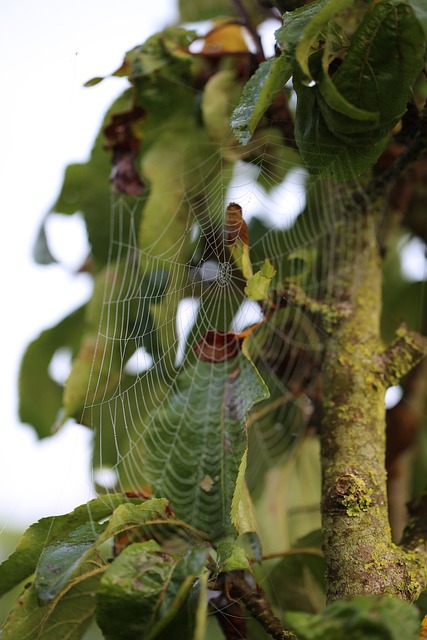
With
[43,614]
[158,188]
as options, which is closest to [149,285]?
[158,188]

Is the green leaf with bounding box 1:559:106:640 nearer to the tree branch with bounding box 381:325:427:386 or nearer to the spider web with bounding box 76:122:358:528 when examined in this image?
the spider web with bounding box 76:122:358:528

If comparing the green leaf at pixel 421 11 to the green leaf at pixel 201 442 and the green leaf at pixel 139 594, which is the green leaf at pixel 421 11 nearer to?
the green leaf at pixel 201 442

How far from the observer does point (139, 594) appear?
48 cm

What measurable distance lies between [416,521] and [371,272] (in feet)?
1.04

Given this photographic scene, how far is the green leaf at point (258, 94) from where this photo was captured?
504mm

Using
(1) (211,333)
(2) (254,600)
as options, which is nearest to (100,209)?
(1) (211,333)

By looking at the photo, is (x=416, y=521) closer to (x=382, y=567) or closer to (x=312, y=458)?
(x=382, y=567)

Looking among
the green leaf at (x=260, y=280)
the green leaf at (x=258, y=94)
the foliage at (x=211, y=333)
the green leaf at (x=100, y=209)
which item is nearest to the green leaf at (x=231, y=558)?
the foliage at (x=211, y=333)

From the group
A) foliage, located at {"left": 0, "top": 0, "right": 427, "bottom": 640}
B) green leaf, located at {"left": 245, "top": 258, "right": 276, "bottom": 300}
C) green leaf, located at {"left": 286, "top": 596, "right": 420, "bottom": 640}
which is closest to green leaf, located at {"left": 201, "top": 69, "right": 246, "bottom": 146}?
foliage, located at {"left": 0, "top": 0, "right": 427, "bottom": 640}

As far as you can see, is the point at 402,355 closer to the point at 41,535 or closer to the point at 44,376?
the point at 41,535

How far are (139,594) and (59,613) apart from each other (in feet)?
0.49

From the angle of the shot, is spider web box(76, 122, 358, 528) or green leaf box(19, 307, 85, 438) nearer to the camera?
spider web box(76, 122, 358, 528)

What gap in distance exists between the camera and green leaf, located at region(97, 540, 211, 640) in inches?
18.6

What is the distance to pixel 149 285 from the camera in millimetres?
803
